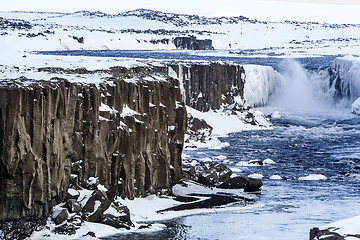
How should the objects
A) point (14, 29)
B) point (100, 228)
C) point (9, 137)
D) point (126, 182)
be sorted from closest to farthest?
1. point (9, 137)
2. point (100, 228)
3. point (126, 182)
4. point (14, 29)

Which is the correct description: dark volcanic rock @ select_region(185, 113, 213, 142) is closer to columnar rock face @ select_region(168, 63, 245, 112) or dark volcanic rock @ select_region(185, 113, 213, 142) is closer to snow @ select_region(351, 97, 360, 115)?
columnar rock face @ select_region(168, 63, 245, 112)

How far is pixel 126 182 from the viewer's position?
40.7 metres

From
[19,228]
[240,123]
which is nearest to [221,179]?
[19,228]

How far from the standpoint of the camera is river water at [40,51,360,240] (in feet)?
117

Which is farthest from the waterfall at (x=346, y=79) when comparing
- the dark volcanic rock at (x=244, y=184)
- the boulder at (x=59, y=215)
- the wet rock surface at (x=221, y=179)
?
the boulder at (x=59, y=215)

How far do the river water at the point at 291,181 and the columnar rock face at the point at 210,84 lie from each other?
6936 mm

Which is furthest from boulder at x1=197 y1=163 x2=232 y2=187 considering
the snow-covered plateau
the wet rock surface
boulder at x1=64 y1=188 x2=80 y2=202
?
boulder at x1=64 y1=188 x2=80 y2=202

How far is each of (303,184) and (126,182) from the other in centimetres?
1340

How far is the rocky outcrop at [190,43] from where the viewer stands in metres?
182

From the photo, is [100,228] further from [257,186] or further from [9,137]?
[257,186]

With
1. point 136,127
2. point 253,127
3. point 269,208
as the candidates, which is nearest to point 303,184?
point 269,208

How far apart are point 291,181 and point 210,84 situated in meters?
37.4

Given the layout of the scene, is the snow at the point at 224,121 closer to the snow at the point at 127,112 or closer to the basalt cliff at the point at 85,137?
the basalt cliff at the point at 85,137

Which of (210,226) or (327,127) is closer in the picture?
(210,226)
